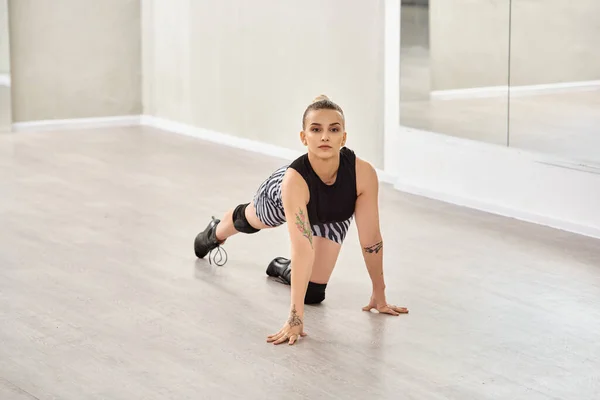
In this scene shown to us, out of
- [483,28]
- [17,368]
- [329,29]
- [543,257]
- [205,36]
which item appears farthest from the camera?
[205,36]

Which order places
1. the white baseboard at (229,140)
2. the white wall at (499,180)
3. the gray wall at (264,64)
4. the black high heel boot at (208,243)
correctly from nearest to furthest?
the black high heel boot at (208,243)
the white wall at (499,180)
the gray wall at (264,64)
the white baseboard at (229,140)

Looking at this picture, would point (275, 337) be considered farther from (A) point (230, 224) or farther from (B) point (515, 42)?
(B) point (515, 42)

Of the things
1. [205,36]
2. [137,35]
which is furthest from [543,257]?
[137,35]

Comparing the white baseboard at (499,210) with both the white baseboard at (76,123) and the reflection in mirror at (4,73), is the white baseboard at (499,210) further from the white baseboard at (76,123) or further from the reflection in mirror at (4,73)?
the reflection in mirror at (4,73)

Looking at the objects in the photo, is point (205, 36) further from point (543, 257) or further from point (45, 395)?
point (45, 395)

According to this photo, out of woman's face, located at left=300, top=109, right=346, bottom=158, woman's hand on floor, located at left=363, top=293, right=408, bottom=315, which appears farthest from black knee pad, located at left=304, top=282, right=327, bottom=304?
woman's face, located at left=300, top=109, right=346, bottom=158

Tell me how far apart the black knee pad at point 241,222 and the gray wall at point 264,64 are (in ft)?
6.10

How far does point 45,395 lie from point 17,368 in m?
0.22

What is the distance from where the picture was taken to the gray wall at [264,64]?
5.50 meters

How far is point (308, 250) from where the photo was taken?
315cm

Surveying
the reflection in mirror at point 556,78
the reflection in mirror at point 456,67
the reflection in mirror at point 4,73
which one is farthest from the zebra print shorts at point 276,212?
the reflection in mirror at point 4,73

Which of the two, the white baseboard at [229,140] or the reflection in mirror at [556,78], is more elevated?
→ the reflection in mirror at [556,78]

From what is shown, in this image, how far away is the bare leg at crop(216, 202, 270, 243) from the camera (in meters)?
3.65

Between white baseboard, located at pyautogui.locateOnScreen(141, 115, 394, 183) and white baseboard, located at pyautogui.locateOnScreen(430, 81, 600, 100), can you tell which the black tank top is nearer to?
white baseboard, located at pyautogui.locateOnScreen(430, 81, 600, 100)
